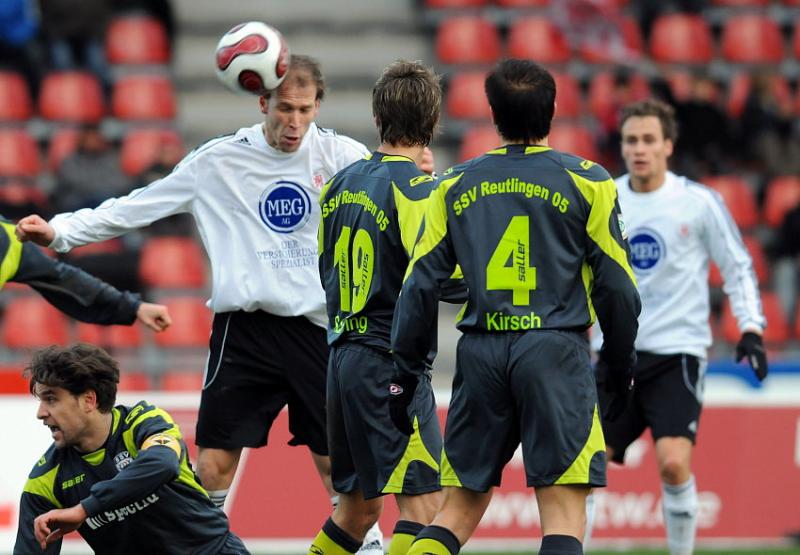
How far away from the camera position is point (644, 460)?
10.2 m

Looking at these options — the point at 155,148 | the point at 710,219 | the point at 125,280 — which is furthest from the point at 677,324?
the point at 155,148

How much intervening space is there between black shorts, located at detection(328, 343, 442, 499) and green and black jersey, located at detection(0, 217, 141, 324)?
4.72 ft

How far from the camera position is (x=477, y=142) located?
14016mm

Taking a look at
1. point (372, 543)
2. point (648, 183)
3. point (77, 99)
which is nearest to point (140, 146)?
point (77, 99)

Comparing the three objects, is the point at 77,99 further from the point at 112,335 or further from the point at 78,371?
the point at 78,371

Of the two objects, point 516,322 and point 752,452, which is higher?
point 516,322

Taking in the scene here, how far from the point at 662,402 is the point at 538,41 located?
7489 mm

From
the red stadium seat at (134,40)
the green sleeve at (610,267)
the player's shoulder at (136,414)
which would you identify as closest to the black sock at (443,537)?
the green sleeve at (610,267)

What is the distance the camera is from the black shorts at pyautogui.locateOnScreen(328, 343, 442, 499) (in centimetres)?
600

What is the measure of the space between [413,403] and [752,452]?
4.84 metres

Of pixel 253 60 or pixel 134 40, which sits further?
pixel 134 40

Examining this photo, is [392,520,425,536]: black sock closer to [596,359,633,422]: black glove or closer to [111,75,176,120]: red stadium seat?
[596,359,633,422]: black glove

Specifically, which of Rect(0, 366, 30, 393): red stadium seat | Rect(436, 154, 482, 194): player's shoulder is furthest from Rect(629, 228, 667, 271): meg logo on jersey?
Rect(0, 366, 30, 393): red stadium seat

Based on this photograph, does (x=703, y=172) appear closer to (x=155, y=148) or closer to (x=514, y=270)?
(x=155, y=148)
